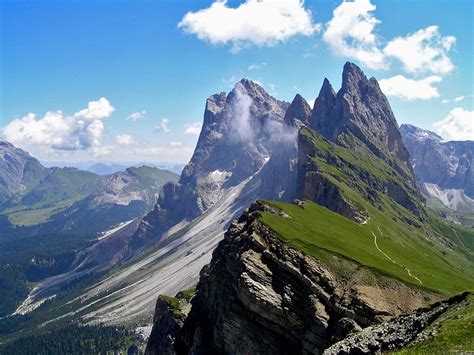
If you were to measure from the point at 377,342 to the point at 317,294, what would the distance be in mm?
27503

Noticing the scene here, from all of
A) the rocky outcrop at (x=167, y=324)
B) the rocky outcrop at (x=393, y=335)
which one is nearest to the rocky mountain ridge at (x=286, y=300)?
the rocky outcrop at (x=393, y=335)

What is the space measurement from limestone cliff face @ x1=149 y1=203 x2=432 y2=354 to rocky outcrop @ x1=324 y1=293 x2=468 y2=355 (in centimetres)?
1311

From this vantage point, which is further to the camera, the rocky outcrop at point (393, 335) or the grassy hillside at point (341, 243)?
the grassy hillside at point (341, 243)

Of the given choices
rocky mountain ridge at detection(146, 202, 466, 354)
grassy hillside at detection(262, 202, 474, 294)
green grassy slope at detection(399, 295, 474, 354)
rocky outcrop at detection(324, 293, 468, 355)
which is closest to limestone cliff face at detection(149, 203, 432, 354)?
rocky mountain ridge at detection(146, 202, 466, 354)

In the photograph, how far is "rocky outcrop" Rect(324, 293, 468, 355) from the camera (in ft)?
172

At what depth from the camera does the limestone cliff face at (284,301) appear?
3031 inches

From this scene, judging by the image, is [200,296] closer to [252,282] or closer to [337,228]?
[252,282]

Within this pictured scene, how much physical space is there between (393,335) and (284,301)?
30.3m

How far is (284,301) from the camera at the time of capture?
8256 cm

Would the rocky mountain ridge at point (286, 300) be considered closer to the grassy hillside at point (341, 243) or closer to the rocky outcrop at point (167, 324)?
the grassy hillside at point (341, 243)

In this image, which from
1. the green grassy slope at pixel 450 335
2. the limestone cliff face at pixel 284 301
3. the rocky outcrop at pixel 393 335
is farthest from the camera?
the limestone cliff face at pixel 284 301

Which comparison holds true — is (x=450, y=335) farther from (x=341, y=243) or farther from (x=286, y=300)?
(x=341, y=243)

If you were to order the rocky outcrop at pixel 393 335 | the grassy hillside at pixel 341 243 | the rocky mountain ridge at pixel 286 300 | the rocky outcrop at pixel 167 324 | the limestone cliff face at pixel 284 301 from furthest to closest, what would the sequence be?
the rocky outcrop at pixel 167 324, the grassy hillside at pixel 341 243, the limestone cliff face at pixel 284 301, the rocky mountain ridge at pixel 286 300, the rocky outcrop at pixel 393 335

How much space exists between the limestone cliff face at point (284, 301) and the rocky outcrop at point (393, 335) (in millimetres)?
13111
